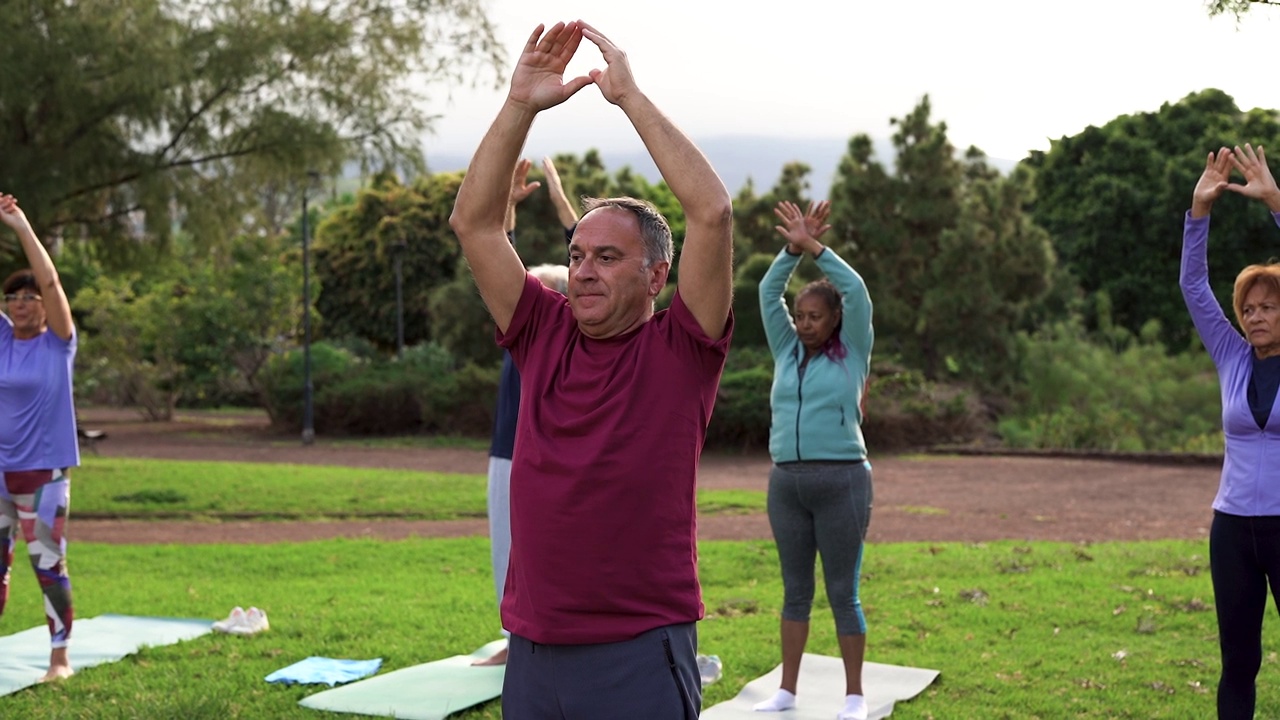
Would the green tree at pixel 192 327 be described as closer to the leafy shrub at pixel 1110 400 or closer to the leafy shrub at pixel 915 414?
the leafy shrub at pixel 915 414

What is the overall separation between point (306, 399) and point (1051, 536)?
1865 centimetres

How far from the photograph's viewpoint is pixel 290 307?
112 ft

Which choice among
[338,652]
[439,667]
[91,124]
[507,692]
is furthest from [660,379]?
[91,124]

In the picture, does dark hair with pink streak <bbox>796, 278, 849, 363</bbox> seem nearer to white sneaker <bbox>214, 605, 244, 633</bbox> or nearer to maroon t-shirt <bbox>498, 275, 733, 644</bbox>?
maroon t-shirt <bbox>498, 275, 733, 644</bbox>

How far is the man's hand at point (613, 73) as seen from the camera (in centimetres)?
292

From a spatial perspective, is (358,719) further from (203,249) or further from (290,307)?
(290,307)

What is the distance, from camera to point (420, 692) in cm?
608

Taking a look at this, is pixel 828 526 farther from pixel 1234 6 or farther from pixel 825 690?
pixel 1234 6

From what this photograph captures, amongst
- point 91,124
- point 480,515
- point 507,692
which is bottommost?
point 480,515

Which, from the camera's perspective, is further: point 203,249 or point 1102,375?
point 1102,375

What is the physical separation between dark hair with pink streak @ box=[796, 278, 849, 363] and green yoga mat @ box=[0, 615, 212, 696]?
410 centimetres

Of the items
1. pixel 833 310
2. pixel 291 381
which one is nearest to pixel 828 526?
pixel 833 310

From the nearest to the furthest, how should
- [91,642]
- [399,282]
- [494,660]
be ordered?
1. [494,660]
2. [91,642]
3. [399,282]

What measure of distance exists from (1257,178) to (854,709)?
268 cm
